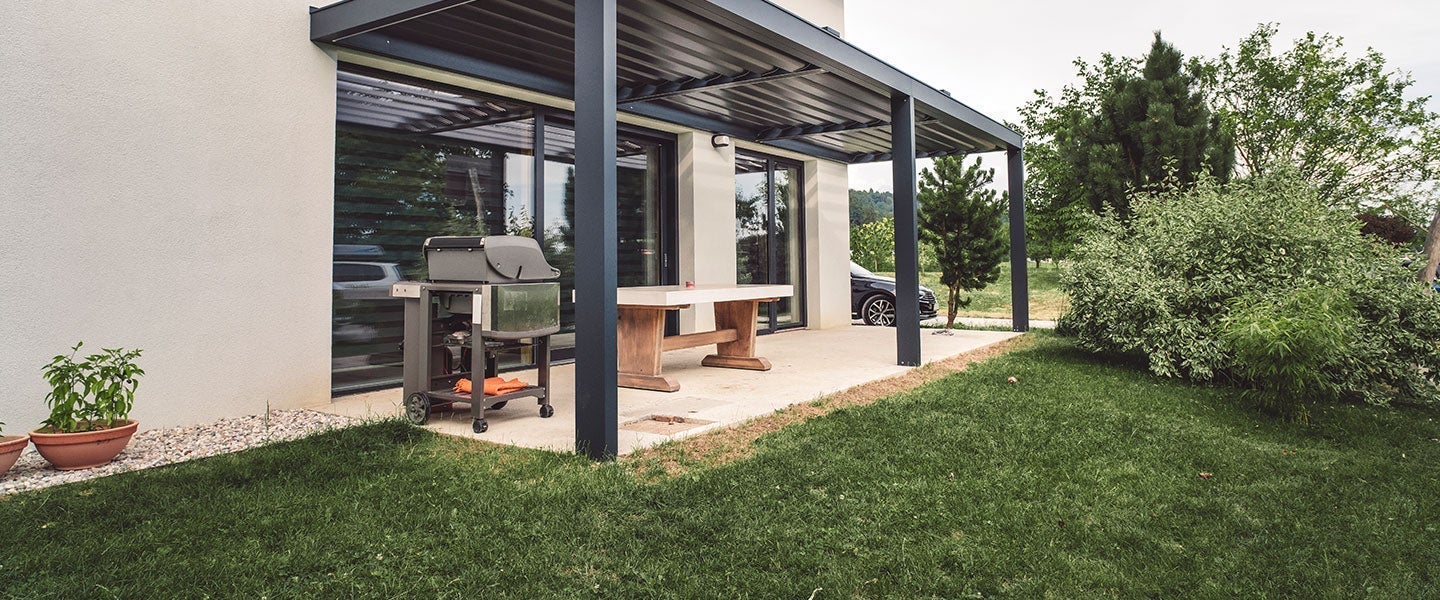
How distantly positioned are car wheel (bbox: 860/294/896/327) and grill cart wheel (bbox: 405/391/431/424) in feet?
28.0

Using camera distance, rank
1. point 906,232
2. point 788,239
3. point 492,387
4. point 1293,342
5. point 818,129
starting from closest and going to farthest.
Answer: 1. point 492,387
2. point 1293,342
3. point 906,232
4. point 818,129
5. point 788,239

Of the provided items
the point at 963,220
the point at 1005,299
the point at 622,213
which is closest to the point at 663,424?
the point at 622,213

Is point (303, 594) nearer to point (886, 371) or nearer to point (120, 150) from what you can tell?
point (120, 150)

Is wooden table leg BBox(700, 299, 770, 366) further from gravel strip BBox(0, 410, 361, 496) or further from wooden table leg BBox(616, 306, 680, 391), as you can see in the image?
gravel strip BBox(0, 410, 361, 496)

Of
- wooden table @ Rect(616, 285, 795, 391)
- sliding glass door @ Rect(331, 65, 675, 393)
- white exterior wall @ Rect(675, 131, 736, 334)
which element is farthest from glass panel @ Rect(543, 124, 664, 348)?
wooden table @ Rect(616, 285, 795, 391)

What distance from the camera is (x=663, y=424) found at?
14.8ft

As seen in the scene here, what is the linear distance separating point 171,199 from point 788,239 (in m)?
7.64

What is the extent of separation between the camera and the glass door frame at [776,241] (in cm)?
1024

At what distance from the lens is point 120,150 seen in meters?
4.12

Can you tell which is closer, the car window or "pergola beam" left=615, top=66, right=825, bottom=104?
the car window

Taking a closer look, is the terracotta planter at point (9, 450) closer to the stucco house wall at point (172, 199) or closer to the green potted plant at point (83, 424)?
the green potted plant at point (83, 424)

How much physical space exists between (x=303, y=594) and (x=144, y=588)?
0.47m

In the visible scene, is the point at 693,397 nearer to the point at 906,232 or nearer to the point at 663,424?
the point at 663,424

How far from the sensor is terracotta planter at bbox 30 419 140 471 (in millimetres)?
3428
